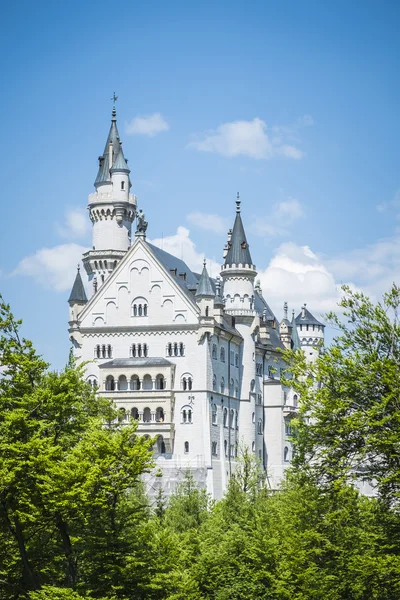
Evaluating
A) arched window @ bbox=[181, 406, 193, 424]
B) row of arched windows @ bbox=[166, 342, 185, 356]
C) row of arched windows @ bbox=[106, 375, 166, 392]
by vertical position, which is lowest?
arched window @ bbox=[181, 406, 193, 424]

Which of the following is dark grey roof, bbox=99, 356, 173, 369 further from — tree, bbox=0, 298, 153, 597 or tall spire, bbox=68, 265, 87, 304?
tree, bbox=0, 298, 153, 597

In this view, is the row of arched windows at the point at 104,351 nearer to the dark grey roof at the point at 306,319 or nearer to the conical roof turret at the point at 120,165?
the conical roof turret at the point at 120,165

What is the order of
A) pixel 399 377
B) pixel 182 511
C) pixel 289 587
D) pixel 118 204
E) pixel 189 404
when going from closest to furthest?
pixel 399 377 → pixel 289 587 → pixel 182 511 → pixel 189 404 → pixel 118 204

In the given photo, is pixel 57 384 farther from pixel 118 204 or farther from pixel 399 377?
pixel 118 204

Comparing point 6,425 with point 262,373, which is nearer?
point 6,425

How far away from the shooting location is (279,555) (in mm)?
59688

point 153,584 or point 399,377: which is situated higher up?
point 399,377

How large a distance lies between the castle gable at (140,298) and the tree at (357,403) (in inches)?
2701

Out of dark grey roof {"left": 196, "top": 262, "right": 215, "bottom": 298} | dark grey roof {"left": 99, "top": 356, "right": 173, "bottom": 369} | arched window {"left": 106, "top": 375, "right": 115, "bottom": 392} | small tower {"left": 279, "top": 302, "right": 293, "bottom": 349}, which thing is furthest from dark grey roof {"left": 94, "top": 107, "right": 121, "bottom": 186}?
small tower {"left": 279, "top": 302, "right": 293, "bottom": 349}

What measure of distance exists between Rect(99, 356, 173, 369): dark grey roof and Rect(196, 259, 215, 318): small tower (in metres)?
6.27

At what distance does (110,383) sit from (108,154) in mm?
29597

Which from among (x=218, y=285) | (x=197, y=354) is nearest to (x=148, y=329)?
(x=197, y=354)

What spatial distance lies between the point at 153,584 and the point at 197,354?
68759mm

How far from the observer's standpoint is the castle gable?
11594 centimetres
